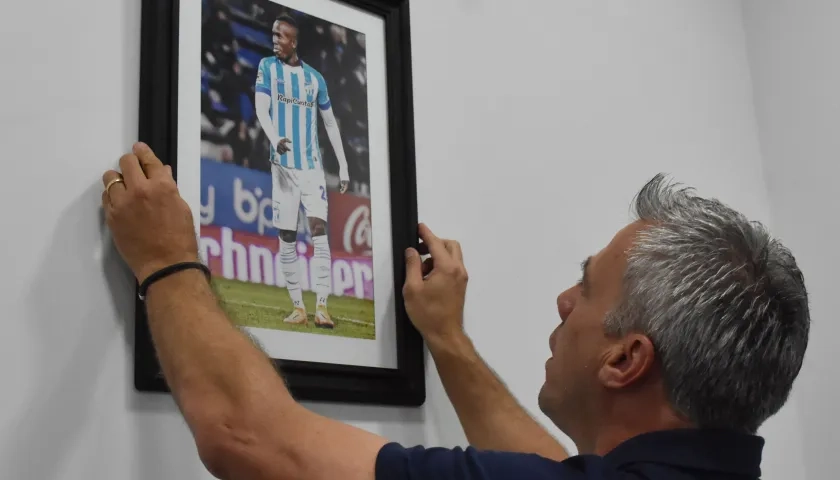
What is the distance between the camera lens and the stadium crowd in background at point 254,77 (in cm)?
105

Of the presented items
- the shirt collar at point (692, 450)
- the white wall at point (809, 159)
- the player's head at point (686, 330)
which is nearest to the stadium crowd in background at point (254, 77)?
the player's head at point (686, 330)

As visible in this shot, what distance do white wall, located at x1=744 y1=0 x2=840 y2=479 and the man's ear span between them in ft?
3.20

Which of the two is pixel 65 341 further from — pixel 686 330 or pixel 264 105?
pixel 686 330

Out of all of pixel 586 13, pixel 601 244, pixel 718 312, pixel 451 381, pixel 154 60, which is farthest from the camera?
pixel 586 13

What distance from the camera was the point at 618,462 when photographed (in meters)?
0.87

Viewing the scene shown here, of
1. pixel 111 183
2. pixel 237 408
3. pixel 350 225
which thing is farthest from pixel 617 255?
pixel 111 183

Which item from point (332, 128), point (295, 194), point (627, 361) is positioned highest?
point (332, 128)

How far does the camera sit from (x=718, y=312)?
2.91 feet

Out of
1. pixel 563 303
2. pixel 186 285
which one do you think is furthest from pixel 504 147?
pixel 186 285

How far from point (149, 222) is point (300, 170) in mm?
272

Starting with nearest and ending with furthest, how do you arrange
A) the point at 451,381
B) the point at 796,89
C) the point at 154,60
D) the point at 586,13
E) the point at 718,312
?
1. the point at 718,312
2. the point at 154,60
3. the point at 451,381
4. the point at 586,13
5. the point at 796,89

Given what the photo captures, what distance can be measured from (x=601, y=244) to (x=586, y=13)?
0.44 metres

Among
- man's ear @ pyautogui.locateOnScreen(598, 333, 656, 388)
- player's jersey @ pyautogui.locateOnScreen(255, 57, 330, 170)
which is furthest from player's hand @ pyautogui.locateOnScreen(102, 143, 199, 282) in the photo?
man's ear @ pyautogui.locateOnScreen(598, 333, 656, 388)

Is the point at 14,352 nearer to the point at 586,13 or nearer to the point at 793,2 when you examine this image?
A: the point at 586,13
